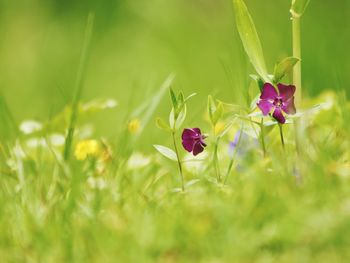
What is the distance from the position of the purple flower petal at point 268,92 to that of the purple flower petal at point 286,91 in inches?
0.7

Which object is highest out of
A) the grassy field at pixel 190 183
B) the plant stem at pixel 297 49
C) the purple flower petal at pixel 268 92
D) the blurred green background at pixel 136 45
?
the blurred green background at pixel 136 45

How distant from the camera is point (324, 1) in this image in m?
3.88

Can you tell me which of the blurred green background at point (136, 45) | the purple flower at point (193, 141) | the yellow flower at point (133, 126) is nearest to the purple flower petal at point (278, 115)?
the purple flower at point (193, 141)

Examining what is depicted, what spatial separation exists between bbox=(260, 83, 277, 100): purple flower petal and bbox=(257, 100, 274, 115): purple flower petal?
0.6 inches

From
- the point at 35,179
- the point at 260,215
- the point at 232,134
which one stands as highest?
the point at 232,134

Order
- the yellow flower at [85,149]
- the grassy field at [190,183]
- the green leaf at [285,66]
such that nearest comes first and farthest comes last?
the grassy field at [190,183] → the green leaf at [285,66] → the yellow flower at [85,149]

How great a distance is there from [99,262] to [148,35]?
117 inches

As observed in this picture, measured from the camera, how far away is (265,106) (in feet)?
5.30

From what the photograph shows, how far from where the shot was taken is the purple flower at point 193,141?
169cm

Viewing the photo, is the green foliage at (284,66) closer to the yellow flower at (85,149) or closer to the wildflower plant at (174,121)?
the wildflower plant at (174,121)

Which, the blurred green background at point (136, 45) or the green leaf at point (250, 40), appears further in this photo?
the blurred green background at point (136, 45)

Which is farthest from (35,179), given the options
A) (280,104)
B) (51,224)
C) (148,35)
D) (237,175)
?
(148,35)

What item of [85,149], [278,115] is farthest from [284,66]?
[85,149]

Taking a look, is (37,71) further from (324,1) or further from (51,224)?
(51,224)
